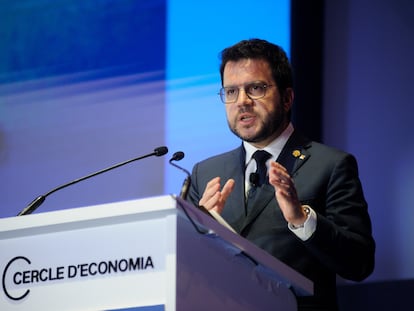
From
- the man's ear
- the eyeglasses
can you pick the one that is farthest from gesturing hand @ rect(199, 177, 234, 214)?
the man's ear

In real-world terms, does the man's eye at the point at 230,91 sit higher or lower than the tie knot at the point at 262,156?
higher

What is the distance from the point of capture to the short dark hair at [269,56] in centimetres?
325

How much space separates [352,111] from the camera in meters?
4.32

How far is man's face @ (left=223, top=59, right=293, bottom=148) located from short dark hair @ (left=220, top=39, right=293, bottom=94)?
0.02 meters

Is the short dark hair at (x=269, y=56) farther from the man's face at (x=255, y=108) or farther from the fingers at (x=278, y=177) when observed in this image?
the fingers at (x=278, y=177)

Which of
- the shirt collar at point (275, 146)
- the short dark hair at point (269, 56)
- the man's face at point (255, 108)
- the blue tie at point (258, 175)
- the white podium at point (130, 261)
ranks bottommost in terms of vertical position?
the white podium at point (130, 261)

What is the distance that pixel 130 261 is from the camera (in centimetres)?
219

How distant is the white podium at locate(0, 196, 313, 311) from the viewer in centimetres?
212

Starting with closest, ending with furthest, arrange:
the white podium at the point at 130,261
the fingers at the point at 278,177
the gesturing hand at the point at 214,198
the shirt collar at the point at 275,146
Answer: the white podium at the point at 130,261 → the fingers at the point at 278,177 → the gesturing hand at the point at 214,198 → the shirt collar at the point at 275,146

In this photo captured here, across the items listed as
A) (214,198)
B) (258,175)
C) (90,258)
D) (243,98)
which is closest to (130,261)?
(90,258)

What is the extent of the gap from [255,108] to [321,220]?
25.7 inches

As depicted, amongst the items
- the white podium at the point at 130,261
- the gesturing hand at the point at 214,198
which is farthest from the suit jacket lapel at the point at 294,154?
the white podium at the point at 130,261

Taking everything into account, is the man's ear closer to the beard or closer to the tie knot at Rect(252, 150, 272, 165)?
the beard

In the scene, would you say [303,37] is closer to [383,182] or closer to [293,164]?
[383,182]
